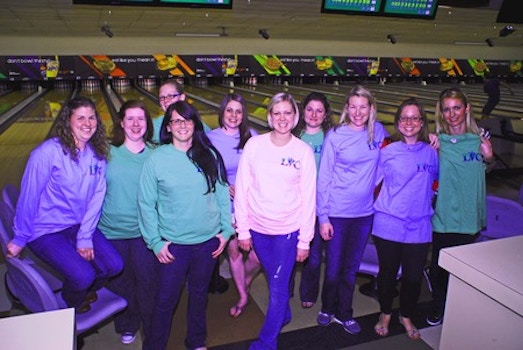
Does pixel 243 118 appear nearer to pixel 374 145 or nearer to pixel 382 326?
pixel 374 145

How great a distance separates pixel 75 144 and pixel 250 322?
1.21 metres

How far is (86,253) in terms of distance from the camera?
69.6 inches

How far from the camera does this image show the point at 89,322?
171cm

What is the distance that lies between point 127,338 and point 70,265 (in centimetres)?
56

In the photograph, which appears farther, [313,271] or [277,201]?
[313,271]

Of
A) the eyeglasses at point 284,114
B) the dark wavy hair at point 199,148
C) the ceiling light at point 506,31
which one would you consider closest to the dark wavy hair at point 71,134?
the dark wavy hair at point 199,148

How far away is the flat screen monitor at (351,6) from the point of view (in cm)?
455

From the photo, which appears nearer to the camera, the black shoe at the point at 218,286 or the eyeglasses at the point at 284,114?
the eyeglasses at the point at 284,114

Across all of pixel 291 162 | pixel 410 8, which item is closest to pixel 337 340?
pixel 291 162

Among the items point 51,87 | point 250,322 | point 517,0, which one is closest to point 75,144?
point 250,322

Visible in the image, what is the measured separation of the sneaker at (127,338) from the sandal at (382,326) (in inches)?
46.4

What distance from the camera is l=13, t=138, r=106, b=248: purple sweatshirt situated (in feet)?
5.54

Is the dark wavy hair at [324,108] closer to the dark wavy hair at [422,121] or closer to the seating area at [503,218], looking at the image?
the dark wavy hair at [422,121]

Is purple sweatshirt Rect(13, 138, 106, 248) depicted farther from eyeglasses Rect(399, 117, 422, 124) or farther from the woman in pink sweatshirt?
eyeglasses Rect(399, 117, 422, 124)
